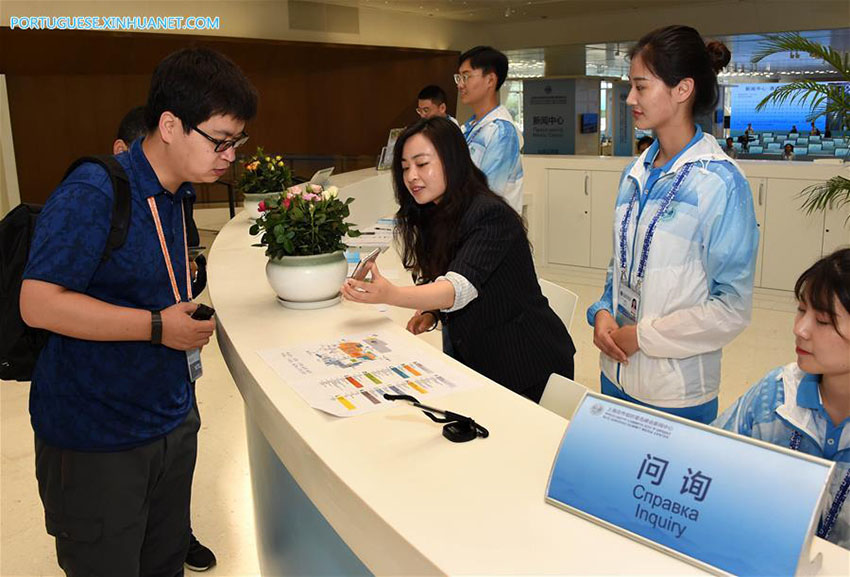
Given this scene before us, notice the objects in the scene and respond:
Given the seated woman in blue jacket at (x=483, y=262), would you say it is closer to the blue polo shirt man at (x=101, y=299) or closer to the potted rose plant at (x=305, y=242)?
the potted rose plant at (x=305, y=242)

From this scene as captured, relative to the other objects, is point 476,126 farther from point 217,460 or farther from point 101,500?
point 101,500

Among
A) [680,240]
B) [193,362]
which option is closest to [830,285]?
[680,240]

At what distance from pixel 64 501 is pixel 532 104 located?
8.58 metres

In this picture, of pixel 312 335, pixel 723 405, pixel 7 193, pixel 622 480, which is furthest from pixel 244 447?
pixel 7 193

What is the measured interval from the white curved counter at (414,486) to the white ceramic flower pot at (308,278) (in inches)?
4.9

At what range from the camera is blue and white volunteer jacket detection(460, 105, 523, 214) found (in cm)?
397

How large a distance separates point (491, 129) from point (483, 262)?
200cm

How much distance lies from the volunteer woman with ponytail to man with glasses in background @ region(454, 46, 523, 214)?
1.90 metres

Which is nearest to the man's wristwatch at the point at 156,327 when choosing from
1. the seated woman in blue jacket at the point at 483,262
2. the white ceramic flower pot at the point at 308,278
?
the white ceramic flower pot at the point at 308,278

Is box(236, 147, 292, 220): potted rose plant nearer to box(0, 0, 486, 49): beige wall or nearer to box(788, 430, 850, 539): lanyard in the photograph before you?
box(788, 430, 850, 539): lanyard

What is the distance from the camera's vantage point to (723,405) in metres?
4.02

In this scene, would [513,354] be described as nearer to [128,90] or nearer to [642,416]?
[642,416]

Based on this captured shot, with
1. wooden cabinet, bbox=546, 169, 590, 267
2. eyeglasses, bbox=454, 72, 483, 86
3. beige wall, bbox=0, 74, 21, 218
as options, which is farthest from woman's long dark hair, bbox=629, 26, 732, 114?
beige wall, bbox=0, 74, 21, 218

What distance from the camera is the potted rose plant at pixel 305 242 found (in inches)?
89.0
